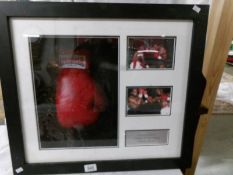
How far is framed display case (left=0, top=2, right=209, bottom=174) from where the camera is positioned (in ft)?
1.25

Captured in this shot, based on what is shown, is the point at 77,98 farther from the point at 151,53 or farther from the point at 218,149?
the point at 218,149

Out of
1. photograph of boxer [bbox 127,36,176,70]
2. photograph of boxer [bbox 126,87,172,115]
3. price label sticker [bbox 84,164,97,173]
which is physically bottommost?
price label sticker [bbox 84,164,97,173]

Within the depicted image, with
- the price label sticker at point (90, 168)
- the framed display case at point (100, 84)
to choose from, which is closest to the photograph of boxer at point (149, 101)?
the framed display case at point (100, 84)

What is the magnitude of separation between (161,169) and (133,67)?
0.22 metres

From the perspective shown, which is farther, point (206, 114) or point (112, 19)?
point (206, 114)

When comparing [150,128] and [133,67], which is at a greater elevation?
[133,67]

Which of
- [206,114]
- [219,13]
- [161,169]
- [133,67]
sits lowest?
[161,169]

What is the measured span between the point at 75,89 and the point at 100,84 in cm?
5

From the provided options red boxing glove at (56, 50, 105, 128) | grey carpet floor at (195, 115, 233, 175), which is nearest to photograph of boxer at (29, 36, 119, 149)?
red boxing glove at (56, 50, 105, 128)

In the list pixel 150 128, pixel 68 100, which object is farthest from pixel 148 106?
pixel 68 100

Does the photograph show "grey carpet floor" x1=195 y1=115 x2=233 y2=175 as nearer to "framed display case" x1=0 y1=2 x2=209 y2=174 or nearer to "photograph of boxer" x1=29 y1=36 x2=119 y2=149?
"framed display case" x1=0 y1=2 x2=209 y2=174

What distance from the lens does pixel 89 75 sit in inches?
17.0

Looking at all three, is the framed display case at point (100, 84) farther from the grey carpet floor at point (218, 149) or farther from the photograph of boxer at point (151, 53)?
the grey carpet floor at point (218, 149)

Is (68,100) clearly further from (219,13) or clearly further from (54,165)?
(219,13)
